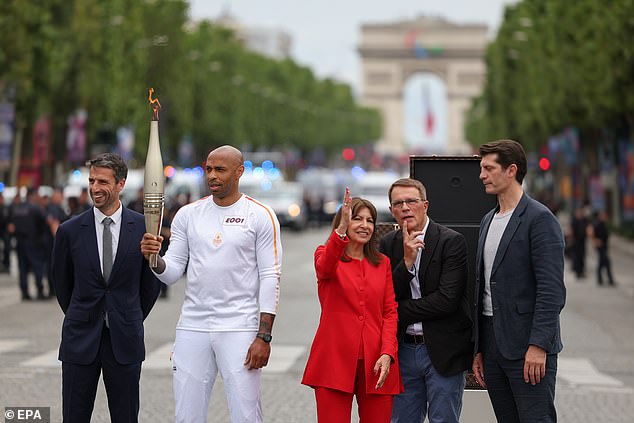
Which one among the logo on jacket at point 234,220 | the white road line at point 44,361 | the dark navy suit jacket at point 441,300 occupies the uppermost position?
the logo on jacket at point 234,220

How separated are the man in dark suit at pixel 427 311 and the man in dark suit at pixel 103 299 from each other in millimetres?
1301

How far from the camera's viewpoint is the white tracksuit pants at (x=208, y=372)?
758 centimetres

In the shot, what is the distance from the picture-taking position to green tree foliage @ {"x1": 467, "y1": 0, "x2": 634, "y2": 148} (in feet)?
125

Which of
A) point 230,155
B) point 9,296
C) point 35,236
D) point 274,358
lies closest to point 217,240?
point 230,155

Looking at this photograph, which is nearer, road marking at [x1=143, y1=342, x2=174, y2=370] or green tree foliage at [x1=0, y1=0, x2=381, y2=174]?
road marking at [x1=143, y1=342, x2=174, y2=370]

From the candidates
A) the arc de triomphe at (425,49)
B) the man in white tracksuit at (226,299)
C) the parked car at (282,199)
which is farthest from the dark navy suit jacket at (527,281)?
the arc de triomphe at (425,49)

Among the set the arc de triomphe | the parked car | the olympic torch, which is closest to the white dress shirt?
the olympic torch

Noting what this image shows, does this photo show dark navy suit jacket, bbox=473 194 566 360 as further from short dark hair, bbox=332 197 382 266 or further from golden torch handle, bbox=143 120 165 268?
golden torch handle, bbox=143 120 165 268

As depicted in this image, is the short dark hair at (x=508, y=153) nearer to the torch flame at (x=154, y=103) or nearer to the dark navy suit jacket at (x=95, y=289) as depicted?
the torch flame at (x=154, y=103)

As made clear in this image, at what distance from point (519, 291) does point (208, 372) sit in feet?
5.20

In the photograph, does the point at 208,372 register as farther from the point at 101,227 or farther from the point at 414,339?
the point at 414,339

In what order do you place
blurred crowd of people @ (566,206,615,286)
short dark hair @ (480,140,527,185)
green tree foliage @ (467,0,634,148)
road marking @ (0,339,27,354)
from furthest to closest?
green tree foliage @ (467,0,634,148)
blurred crowd of people @ (566,206,615,286)
road marking @ (0,339,27,354)
short dark hair @ (480,140,527,185)

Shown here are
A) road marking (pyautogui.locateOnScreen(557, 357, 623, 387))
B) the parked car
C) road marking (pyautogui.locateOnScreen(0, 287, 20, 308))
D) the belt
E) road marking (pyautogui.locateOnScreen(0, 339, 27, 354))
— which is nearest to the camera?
the belt

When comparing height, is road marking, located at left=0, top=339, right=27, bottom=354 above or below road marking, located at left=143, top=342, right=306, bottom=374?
above
